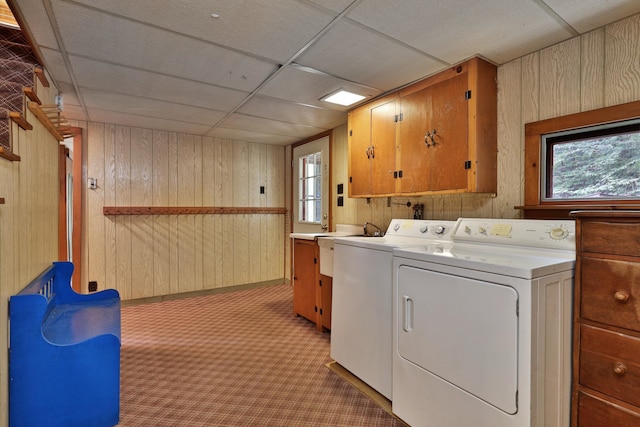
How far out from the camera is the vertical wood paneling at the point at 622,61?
1651 mm

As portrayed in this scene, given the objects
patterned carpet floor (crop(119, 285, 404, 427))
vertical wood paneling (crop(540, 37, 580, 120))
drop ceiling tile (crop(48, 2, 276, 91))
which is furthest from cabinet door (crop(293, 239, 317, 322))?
vertical wood paneling (crop(540, 37, 580, 120))

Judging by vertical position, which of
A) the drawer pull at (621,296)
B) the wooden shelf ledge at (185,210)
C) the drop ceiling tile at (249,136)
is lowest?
the drawer pull at (621,296)

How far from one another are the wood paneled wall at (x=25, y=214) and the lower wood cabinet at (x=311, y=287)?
209 cm

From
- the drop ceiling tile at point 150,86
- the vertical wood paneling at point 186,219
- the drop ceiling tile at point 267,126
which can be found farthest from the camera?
the vertical wood paneling at point 186,219

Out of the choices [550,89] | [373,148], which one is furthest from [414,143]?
[550,89]

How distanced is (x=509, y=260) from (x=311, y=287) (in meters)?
2.12

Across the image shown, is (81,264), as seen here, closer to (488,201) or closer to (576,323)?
(488,201)

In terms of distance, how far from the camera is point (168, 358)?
2.56 metres

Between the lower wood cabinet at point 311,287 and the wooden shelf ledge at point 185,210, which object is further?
the wooden shelf ledge at point 185,210

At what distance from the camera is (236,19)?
1.68 m

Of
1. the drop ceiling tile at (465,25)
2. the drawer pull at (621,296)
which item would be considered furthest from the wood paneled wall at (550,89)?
the drawer pull at (621,296)

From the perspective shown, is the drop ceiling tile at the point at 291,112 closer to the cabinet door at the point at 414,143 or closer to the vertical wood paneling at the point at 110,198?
the cabinet door at the point at 414,143

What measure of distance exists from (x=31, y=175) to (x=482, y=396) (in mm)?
2554

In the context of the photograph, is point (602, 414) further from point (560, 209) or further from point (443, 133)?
point (443, 133)
